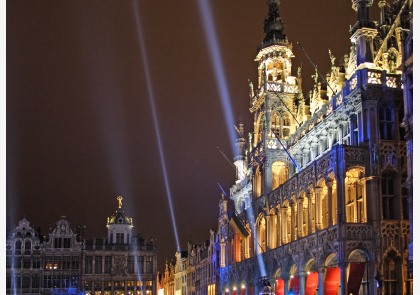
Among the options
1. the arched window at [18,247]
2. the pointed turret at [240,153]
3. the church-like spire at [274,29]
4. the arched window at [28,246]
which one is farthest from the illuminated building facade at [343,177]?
the arched window at [18,247]

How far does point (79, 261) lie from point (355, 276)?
7432cm

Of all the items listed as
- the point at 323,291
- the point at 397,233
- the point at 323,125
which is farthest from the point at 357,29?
the point at 323,291

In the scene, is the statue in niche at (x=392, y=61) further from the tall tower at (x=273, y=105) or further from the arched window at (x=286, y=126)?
the arched window at (x=286, y=126)

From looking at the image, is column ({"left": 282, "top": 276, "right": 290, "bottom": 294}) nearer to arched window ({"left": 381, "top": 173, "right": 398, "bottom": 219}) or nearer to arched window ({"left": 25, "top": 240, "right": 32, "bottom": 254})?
arched window ({"left": 381, "top": 173, "right": 398, "bottom": 219})

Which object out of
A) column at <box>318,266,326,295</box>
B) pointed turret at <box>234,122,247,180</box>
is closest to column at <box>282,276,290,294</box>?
column at <box>318,266,326,295</box>

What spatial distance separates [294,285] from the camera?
45375 millimetres

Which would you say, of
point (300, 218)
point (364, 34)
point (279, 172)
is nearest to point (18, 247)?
point (279, 172)

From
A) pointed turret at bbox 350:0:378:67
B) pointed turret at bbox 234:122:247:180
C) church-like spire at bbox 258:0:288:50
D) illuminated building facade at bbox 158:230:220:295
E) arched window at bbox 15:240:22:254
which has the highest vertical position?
church-like spire at bbox 258:0:288:50

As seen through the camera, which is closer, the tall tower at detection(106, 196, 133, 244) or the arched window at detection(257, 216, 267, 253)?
the arched window at detection(257, 216, 267, 253)

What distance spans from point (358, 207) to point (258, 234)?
1542 centimetres

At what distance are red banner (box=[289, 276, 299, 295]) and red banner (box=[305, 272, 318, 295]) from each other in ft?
5.63

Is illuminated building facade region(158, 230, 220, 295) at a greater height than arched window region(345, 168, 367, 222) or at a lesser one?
lesser

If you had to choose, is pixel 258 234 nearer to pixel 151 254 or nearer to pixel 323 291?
pixel 323 291

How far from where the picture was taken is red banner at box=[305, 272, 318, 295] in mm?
42219
